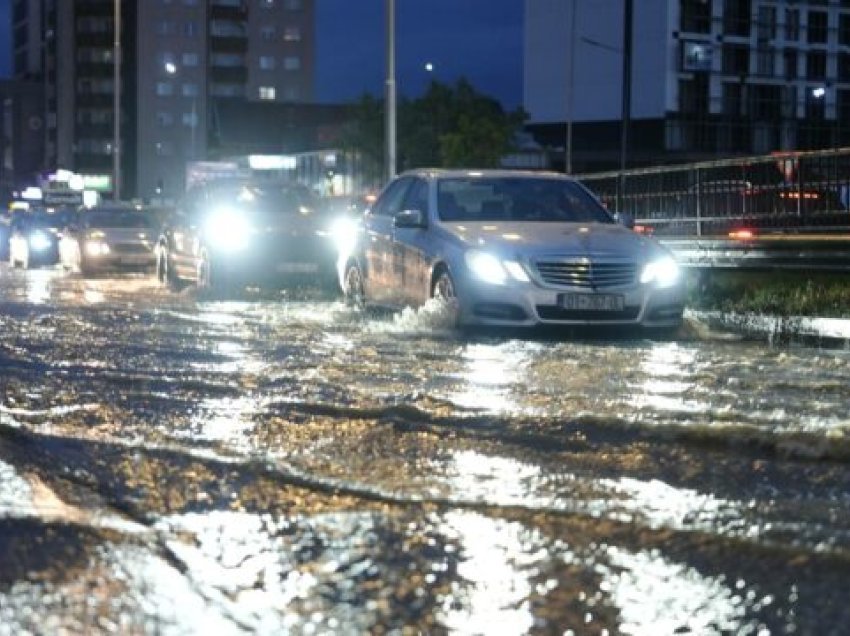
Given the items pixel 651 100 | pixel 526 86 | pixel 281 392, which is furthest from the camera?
pixel 526 86

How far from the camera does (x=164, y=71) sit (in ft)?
382

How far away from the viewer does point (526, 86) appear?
95438 millimetres

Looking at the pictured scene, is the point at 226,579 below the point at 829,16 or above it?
below

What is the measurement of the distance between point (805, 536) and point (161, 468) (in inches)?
109

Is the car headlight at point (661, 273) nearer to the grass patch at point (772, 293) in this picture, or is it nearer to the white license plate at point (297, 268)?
the grass patch at point (772, 293)

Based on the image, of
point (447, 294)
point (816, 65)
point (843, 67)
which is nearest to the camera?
point (447, 294)

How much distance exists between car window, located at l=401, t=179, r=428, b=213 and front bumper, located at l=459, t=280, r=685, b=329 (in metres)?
1.72

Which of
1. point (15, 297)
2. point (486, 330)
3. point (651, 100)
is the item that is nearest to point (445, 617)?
point (486, 330)

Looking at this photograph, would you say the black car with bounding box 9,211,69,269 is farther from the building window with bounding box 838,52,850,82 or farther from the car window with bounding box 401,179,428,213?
the building window with bounding box 838,52,850,82

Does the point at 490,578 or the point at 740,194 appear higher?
the point at 740,194

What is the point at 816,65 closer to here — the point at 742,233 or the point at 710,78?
the point at 710,78

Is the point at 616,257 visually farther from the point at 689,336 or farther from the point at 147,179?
the point at 147,179

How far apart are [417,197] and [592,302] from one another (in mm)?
2800

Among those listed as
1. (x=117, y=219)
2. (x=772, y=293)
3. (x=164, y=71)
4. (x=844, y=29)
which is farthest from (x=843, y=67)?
(x=772, y=293)
